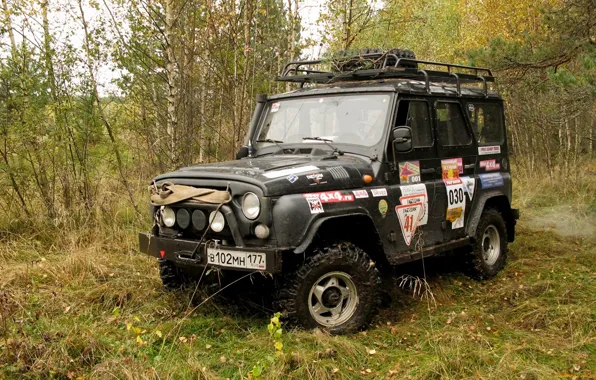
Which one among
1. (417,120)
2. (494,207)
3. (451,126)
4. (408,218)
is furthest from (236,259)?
(494,207)

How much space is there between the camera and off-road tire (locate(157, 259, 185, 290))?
202 inches

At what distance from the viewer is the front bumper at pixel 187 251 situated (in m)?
3.99

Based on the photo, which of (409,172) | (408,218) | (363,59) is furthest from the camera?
(363,59)

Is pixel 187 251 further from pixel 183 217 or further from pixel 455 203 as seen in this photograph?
pixel 455 203

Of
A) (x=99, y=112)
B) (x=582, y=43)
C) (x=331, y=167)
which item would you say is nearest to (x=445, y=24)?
(x=582, y=43)

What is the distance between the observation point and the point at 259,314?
483 centimetres

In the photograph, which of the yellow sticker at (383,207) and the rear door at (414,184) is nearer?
the yellow sticker at (383,207)

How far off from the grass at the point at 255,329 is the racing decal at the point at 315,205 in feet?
3.05

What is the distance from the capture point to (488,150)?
6473 millimetres

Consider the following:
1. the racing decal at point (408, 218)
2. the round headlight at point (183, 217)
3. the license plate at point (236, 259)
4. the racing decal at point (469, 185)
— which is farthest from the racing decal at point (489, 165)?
the round headlight at point (183, 217)

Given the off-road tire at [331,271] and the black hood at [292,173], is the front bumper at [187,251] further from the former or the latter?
the black hood at [292,173]

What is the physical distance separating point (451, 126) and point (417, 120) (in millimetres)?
700

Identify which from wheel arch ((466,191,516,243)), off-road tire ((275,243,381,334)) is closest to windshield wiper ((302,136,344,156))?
off-road tire ((275,243,381,334))

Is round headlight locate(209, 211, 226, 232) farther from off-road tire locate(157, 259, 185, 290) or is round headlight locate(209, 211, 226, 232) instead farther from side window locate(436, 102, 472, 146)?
side window locate(436, 102, 472, 146)
